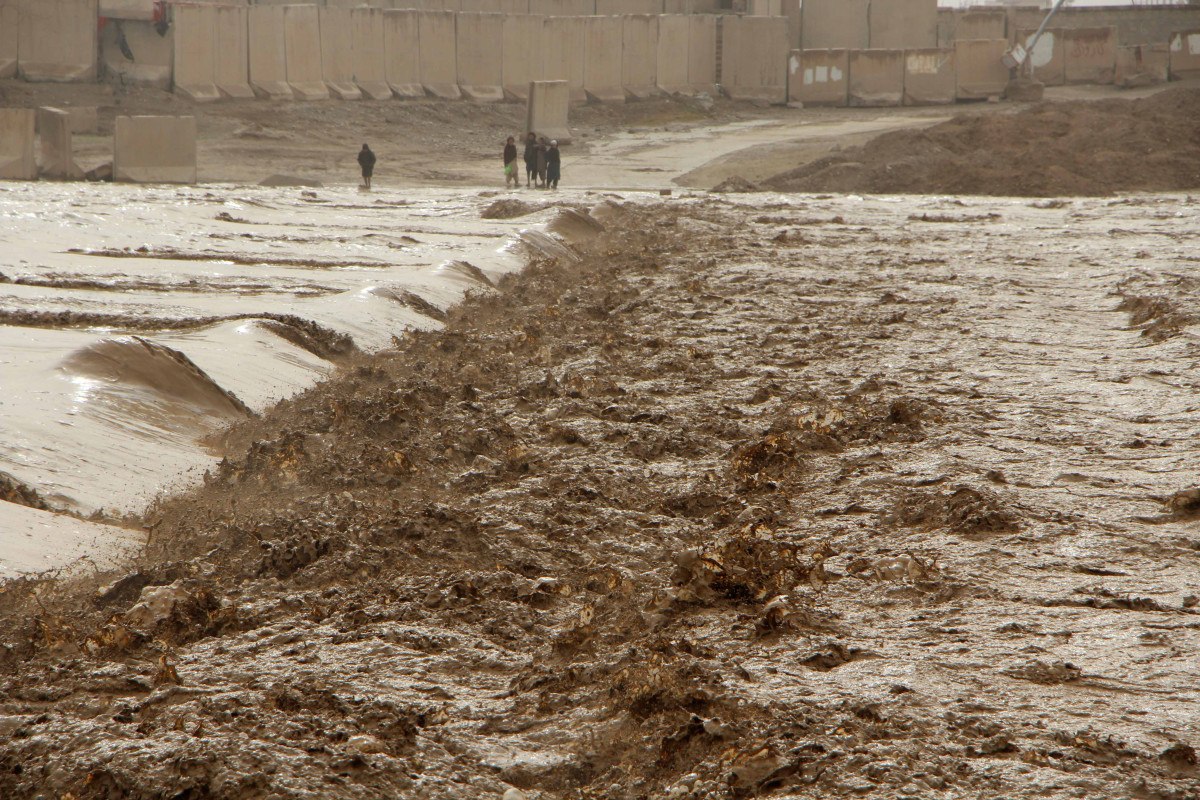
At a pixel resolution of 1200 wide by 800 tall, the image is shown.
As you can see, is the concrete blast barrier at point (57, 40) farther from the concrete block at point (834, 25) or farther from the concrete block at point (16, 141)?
the concrete block at point (834, 25)

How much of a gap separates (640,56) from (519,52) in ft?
10.7

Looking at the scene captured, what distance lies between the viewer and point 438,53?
2714cm

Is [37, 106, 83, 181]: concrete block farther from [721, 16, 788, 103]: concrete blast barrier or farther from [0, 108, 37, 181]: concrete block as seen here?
[721, 16, 788, 103]: concrete blast barrier

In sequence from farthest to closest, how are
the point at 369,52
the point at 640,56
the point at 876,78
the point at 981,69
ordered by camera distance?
the point at 876,78 → the point at 981,69 → the point at 640,56 → the point at 369,52

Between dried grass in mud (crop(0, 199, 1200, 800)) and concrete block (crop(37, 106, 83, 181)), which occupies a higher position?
concrete block (crop(37, 106, 83, 181))

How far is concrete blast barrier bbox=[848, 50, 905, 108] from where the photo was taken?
29891 millimetres

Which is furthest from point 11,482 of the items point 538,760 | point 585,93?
point 585,93

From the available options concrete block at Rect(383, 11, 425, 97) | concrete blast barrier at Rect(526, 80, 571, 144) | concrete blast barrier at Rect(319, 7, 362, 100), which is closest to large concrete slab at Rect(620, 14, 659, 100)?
concrete block at Rect(383, 11, 425, 97)

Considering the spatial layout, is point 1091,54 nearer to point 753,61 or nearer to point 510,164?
point 753,61

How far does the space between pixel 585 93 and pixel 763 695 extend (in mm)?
27076

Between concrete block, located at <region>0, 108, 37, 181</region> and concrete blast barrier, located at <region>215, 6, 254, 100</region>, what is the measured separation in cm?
790

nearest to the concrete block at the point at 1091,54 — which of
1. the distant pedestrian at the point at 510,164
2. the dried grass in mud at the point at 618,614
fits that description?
the distant pedestrian at the point at 510,164

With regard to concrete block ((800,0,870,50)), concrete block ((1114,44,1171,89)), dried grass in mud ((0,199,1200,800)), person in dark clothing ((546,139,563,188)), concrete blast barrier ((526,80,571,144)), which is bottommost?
dried grass in mud ((0,199,1200,800))

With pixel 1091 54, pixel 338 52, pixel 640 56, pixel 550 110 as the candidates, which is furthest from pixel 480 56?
pixel 1091 54
